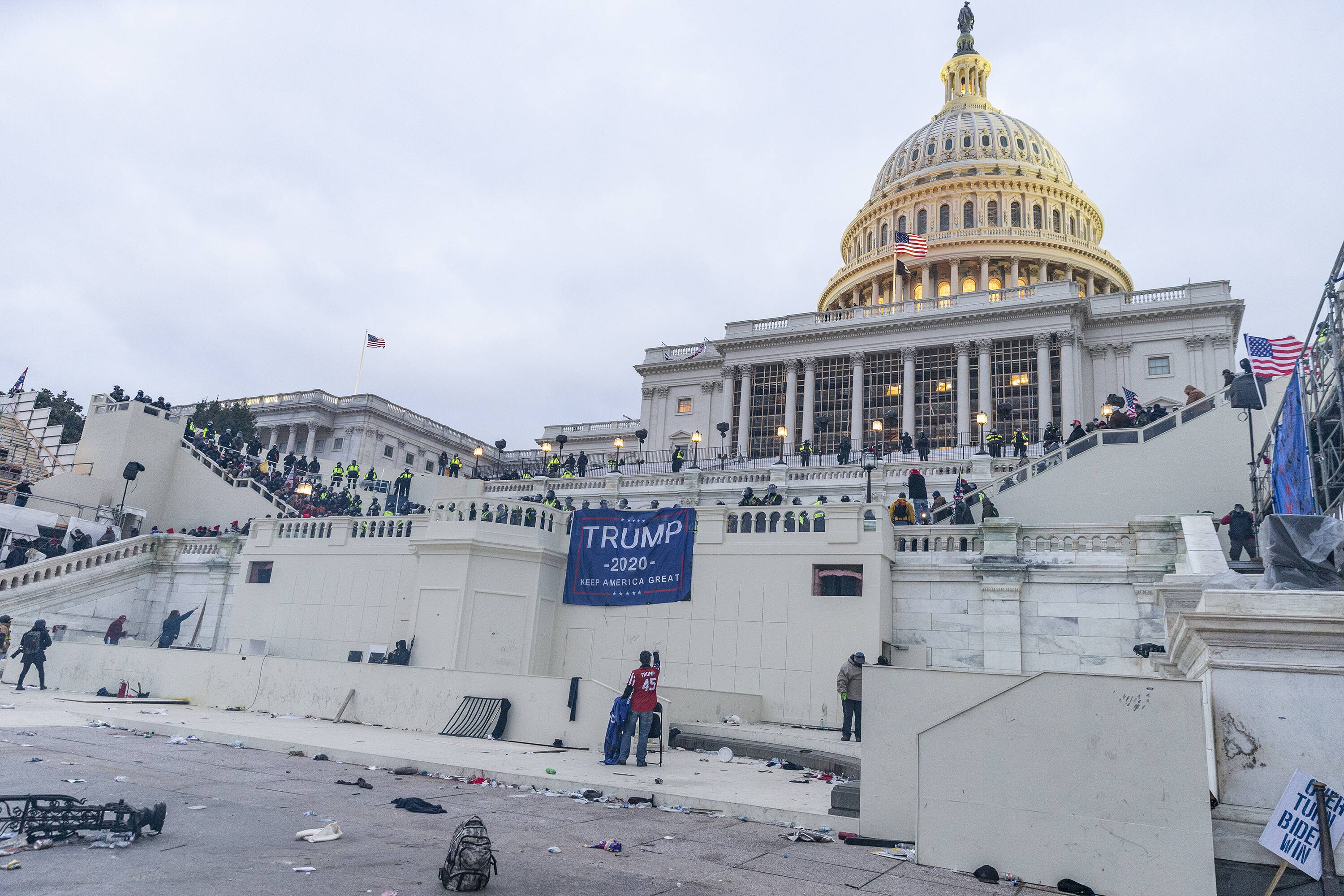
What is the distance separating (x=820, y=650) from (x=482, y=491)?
26.2m

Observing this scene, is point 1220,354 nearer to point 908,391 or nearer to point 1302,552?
point 908,391

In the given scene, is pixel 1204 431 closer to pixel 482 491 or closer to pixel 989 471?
pixel 989 471

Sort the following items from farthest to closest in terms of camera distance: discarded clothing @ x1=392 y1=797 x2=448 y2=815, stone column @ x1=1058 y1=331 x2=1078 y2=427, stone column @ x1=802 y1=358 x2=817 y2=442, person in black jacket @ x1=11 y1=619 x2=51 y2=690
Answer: stone column @ x1=802 y1=358 x2=817 y2=442, stone column @ x1=1058 y1=331 x2=1078 y2=427, person in black jacket @ x1=11 y1=619 x2=51 y2=690, discarded clothing @ x1=392 y1=797 x2=448 y2=815

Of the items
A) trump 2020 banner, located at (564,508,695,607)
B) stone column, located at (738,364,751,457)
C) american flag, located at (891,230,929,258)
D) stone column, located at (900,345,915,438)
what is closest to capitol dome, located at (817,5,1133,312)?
american flag, located at (891,230,929,258)

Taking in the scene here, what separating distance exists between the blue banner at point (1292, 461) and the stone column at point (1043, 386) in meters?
42.2

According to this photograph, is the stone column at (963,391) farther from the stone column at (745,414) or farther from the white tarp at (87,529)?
the white tarp at (87,529)

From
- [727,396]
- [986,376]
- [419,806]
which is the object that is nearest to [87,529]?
[419,806]

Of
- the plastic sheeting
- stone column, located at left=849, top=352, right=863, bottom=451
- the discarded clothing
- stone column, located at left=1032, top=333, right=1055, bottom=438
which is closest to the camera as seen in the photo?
the plastic sheeting

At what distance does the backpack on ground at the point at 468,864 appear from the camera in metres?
5.84

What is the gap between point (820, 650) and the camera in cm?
1839

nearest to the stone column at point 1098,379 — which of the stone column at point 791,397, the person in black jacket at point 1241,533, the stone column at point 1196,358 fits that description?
the stone column at point 1196,358

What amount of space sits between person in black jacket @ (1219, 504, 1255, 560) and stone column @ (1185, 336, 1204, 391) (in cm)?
4217

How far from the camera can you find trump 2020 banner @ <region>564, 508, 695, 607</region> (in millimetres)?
20344

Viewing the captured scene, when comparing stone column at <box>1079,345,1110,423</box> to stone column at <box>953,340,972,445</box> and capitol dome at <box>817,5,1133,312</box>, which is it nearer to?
stone column at <box>953,340,972,445</box>
